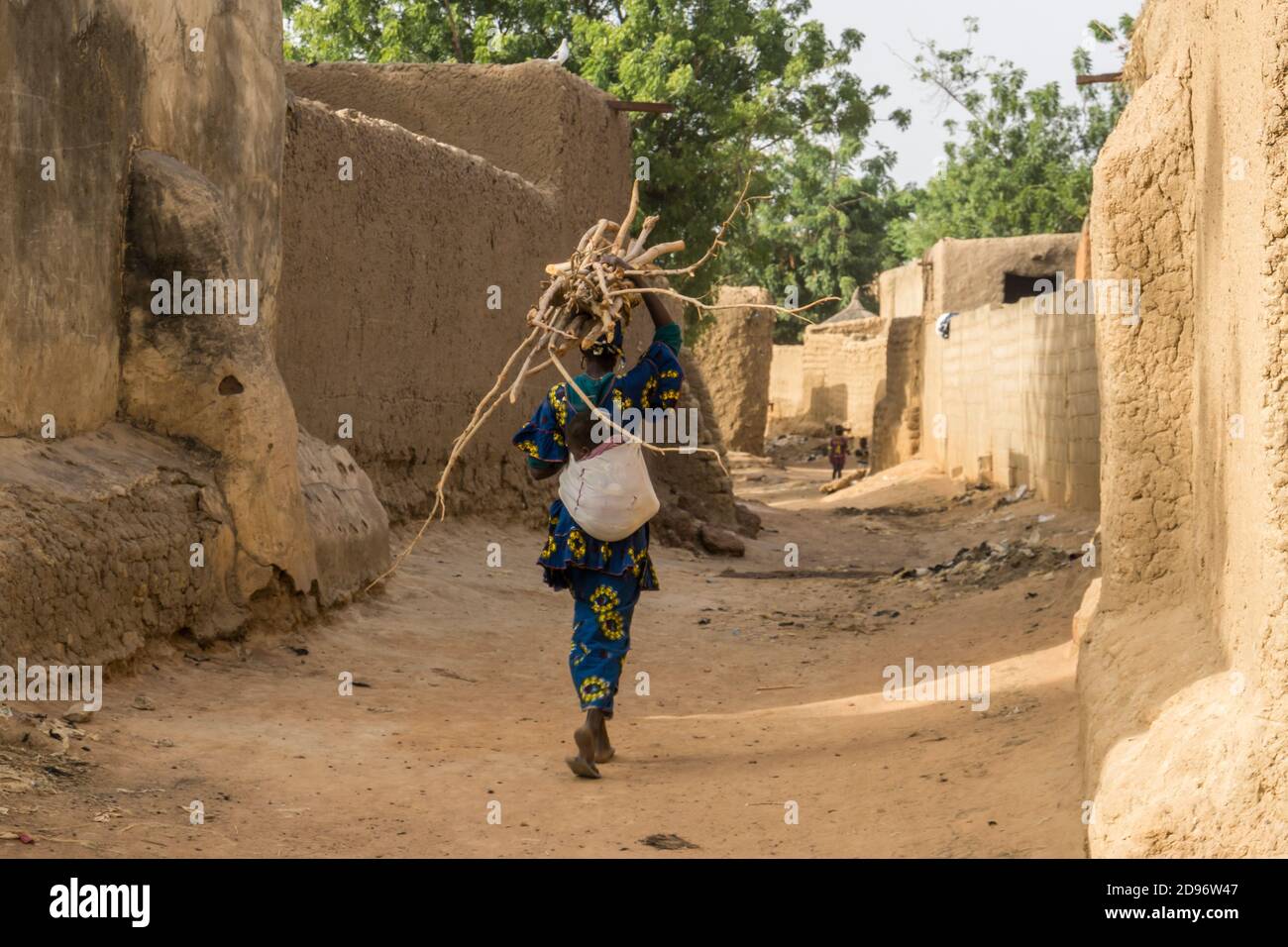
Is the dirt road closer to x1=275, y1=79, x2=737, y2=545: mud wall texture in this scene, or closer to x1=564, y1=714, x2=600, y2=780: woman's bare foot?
x1=564, y1=714, x2=600, y2=780: woman's bare foot

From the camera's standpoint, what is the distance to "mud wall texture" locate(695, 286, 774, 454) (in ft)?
76.7

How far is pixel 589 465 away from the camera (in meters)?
5.08

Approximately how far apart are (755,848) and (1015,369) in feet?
35.2

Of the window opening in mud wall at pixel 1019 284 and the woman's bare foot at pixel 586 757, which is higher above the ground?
the window opening in mud wall at pixel 1019 284

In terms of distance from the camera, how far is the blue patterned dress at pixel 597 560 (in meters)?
5.07

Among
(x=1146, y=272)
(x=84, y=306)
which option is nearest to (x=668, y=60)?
(x=84, y=306)

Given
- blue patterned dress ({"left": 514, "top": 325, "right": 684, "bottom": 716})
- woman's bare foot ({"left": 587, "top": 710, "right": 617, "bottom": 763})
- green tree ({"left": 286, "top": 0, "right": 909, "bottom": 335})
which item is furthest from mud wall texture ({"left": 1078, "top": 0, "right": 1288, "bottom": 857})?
green tree ({"left": 286, "top": 0, "right": 909, "bottom": 335})

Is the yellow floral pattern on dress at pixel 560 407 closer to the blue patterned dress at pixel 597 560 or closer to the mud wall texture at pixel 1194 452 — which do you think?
the blue patterned dress at pixel 597 560

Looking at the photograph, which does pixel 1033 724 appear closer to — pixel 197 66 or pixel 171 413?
pixel 171 413

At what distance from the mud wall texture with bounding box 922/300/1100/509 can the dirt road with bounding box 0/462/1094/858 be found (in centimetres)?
220

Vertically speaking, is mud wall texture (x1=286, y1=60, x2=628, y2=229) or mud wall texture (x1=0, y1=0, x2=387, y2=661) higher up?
mud wall texture (x1=286, y1=60, x2=628, y2=229)

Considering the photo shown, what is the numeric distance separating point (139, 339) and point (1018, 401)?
980cm

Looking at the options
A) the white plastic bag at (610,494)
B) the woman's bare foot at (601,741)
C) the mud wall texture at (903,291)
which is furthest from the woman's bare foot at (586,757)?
the mud wall texture at (903,291)

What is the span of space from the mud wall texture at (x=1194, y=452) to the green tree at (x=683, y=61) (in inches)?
456
